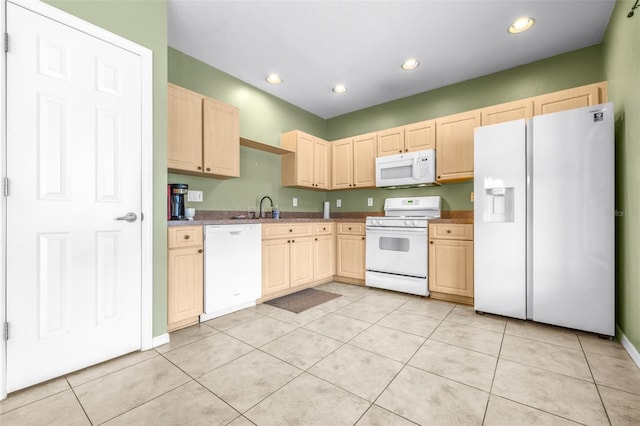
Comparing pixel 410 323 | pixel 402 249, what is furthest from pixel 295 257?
pixel 410 323

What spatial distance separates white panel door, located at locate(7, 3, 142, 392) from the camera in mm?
1556

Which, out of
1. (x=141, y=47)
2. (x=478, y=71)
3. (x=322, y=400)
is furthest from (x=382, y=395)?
(x=478, y=71)

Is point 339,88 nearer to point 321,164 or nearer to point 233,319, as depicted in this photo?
point 321,164

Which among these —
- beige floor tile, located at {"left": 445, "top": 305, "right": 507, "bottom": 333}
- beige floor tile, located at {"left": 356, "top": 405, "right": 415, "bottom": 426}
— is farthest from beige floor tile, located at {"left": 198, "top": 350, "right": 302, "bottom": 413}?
beige floor tile, located at {"left": 445, "top": 305, "right": 507, "bottom": 333}

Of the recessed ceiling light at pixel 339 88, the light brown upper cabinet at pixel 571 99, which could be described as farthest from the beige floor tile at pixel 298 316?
the light brown upper cabinet at pixel 571 99

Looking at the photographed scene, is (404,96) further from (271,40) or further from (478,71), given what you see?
(271,40)

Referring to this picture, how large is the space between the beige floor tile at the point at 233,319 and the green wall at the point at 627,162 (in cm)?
287

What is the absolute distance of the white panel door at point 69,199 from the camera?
5.10ft

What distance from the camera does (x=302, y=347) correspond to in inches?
80.6

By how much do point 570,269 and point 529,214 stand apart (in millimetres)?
526

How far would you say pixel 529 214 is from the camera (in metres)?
2.49

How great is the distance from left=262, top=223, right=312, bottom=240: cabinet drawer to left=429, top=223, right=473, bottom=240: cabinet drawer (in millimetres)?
1523

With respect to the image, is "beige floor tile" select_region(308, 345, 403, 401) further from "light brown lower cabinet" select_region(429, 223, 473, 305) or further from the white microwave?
the white microwave

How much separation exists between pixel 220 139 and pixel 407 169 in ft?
7.63
